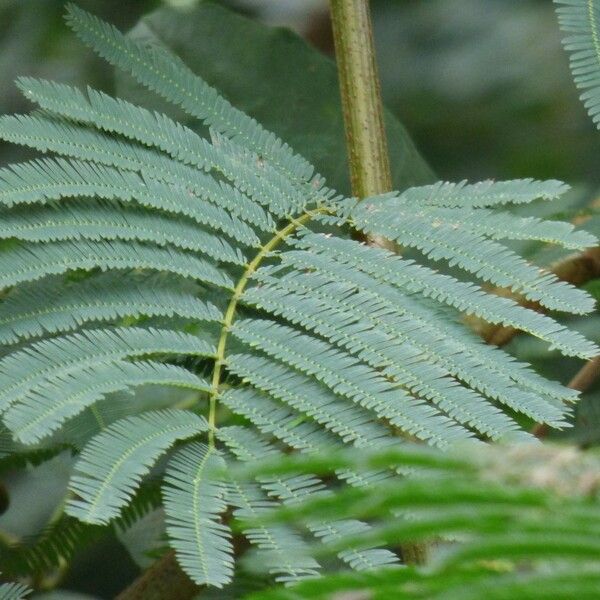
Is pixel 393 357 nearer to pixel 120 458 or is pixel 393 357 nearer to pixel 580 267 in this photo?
pixel 120 458

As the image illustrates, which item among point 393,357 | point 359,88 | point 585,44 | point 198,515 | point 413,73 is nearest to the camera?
point 198,515

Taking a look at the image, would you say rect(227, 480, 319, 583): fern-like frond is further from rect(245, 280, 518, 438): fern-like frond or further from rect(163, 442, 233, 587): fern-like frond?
rect(245, 280, 518, 438): fern-like frond

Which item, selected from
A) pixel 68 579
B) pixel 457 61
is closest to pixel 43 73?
pixel 457 61

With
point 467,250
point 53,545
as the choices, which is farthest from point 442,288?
point 53,545

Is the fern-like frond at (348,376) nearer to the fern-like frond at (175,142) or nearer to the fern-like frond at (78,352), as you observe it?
the fern-like frond at (78,352)

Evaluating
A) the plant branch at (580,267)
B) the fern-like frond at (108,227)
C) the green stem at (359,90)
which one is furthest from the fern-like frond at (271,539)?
the plant branch at (580,267)

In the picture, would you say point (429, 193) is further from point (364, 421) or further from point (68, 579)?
point (68, 579)
